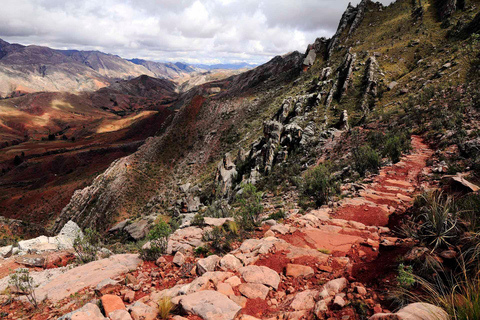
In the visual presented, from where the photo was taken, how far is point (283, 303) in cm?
423

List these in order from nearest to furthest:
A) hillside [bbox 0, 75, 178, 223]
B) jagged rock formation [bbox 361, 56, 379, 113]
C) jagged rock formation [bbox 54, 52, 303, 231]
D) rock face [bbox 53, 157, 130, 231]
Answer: jagged rock formation [bbox 361, 56, 379, 113], rock face [bbox 53, 157, 130, 231], jagged rock formation [bbox 54, 52, 303, 231], hillside [bbox 0, 75, 178, 223]

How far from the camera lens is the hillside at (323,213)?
3.80m

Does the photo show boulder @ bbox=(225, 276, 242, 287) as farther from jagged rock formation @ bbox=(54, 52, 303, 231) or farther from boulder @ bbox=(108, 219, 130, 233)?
jagged rock formation @ bbox=(54, 52, 303, 231)

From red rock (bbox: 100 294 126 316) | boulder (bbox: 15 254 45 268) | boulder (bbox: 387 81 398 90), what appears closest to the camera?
red rock (bbox: 100 294 126 316)

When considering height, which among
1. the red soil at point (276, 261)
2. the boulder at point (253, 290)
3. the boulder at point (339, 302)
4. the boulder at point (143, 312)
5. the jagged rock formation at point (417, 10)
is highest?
the jagged rock formation at point (417, 10)

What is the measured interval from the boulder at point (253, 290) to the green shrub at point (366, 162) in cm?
996

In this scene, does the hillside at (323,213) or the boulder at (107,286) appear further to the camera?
the boulder at (107,286)

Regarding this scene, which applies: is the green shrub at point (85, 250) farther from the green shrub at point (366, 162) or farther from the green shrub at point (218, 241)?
the green shrub at point (366, 162)

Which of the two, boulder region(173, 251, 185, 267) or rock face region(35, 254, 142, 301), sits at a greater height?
boulder region(173, 251, 185, 267)

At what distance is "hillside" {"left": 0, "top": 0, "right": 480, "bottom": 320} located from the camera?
12.5 feet

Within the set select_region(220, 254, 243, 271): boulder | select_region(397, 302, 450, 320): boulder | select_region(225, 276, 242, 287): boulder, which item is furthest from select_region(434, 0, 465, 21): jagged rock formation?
select_region(225, 276, 242, 287): boulder

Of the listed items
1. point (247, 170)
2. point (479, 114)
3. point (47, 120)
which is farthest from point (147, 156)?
point (47, 120)

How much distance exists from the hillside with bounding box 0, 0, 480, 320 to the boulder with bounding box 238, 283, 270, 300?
29mm

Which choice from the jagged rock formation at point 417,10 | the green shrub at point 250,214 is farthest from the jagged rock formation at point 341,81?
the green shrub at point 250,214
